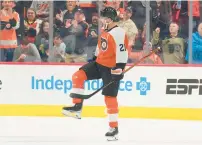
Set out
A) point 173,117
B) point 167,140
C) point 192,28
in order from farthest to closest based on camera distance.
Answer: point 192,28
point 173,117
point 167,140

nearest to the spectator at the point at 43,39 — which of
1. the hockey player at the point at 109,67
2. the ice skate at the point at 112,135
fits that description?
the hockey player at the point at 109,67

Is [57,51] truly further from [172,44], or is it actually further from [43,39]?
[172,44]

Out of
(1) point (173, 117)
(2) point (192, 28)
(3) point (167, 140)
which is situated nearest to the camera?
(3) point (167, 140)

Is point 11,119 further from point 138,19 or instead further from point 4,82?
point 138,19

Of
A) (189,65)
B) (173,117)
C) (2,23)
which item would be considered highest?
(2,23)

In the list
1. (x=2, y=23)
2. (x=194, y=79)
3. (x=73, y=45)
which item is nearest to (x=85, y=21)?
(x=73, y=45)

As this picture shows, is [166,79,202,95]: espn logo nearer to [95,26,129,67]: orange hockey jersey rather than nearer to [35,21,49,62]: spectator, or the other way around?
[35,21,49,62]: spectator

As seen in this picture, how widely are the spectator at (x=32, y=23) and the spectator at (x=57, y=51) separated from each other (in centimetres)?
27

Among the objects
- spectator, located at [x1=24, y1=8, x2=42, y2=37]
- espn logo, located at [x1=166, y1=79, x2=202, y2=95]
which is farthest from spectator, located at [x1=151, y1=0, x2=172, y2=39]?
spectator, located at [x1=24, y1=8, x2=42, y2=37]

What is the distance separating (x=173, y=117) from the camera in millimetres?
7516

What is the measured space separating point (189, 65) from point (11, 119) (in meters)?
2.20

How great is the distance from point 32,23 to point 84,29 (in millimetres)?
674

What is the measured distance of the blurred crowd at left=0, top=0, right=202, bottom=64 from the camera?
8.06 metres

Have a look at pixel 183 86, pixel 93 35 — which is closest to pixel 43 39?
pixel 93 35
